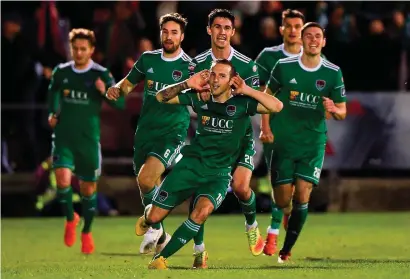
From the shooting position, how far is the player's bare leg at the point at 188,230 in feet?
40.0

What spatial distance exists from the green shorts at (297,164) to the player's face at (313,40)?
1.06 metres

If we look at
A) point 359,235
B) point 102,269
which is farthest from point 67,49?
point 102,269

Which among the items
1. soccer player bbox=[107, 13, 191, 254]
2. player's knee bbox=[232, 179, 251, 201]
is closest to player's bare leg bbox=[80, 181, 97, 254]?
soccer player bbox=[107, 13, 191, 254]

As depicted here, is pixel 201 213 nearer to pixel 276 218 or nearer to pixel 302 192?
pixel 302 192

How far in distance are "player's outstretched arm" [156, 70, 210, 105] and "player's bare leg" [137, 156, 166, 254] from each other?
2.43 metres

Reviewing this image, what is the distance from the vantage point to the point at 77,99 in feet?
54.3

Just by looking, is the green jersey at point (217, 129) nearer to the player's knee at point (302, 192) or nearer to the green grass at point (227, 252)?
the green grass at point (227, 252)

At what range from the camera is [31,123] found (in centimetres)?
2086

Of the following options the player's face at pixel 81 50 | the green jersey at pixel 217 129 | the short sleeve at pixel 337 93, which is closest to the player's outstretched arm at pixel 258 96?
the green jersey at pixel 217 129

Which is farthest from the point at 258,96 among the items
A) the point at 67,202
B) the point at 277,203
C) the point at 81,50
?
the point at 67,202

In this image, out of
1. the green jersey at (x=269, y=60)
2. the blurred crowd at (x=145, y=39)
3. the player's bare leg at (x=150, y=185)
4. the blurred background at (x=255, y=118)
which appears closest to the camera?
the player's bare leg at (x=150, y=185)

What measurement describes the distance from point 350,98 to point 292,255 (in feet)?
20.4

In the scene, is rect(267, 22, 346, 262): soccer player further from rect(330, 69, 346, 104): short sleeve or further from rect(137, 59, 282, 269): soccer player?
rect(137, 59, 282, 269): soccer player

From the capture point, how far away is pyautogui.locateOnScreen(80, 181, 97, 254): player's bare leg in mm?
16248
